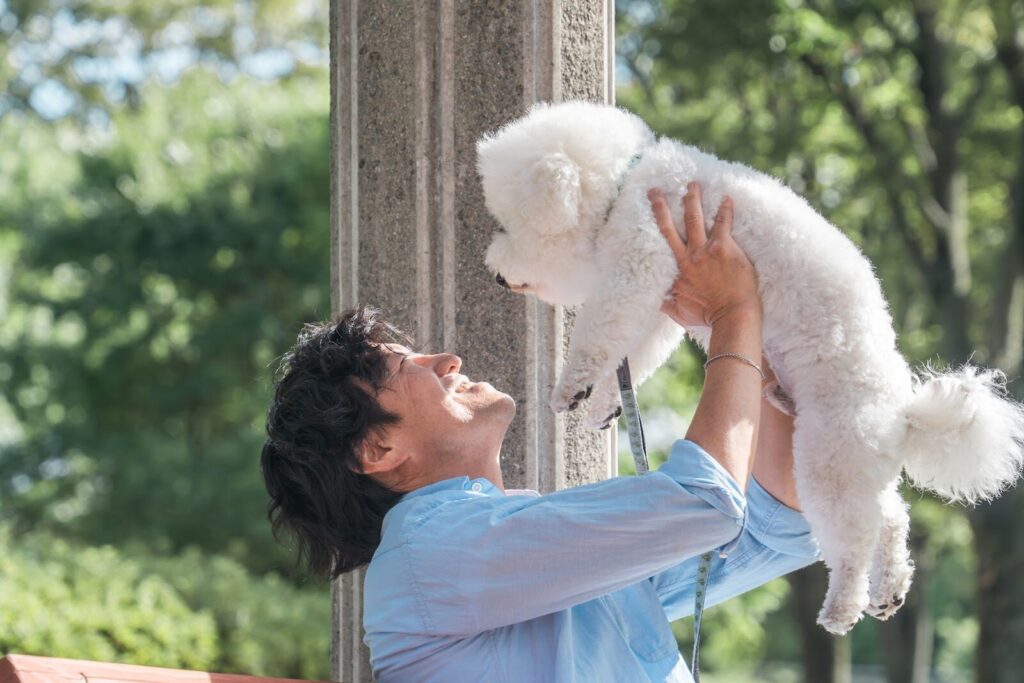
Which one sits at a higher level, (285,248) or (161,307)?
(285,248)

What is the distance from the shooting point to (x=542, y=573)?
176 centimetres

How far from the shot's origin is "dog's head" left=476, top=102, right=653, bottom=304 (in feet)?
6.74

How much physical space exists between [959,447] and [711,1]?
330 inches

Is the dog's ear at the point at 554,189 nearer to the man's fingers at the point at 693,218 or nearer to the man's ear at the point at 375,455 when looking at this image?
the man's fingers at the point at 693,218

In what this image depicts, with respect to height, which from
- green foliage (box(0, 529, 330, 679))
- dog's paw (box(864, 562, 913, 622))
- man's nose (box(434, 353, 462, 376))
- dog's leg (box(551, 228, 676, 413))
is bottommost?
green foliage (box(0, 529, 330, 679))

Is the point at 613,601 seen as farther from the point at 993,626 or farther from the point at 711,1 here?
the point at 711,1

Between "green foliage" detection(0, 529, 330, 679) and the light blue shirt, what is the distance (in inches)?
151

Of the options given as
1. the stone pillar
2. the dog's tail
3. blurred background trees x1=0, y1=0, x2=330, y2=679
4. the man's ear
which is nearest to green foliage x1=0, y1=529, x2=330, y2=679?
blurred background trees x1=0, y1=0, x2=330, y2=679

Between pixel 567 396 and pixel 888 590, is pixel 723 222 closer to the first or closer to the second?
pixel 567 396

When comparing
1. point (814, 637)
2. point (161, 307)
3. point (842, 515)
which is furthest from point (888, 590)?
point (814, 637)

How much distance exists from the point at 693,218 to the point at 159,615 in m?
4.64

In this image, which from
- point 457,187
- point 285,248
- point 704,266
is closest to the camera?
point 704,266

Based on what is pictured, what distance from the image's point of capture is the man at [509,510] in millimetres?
1746

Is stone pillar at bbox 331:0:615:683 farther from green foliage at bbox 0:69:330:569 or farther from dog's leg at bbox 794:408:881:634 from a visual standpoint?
green foliage at bbox 0:69:330:569
